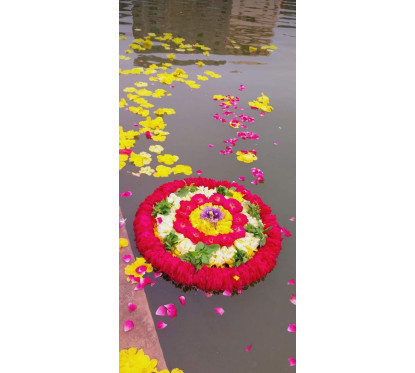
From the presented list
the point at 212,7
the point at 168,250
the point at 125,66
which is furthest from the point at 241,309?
the point at 212,7

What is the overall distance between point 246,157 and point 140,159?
1.40 meters

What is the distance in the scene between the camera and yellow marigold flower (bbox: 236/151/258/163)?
407 cm

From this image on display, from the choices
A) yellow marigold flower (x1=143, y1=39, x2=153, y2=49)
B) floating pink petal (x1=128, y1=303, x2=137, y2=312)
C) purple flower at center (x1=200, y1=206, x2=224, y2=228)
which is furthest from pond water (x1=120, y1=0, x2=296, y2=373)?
purple flower at center (x1=200, y1=206, x2=224, y2=228)

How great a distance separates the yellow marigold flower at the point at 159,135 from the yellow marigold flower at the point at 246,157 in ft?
3.57

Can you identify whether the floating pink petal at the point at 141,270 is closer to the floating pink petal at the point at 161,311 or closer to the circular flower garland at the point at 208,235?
the circular flower garland at the point at 208,235

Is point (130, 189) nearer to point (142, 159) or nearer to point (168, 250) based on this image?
point (142, 159)

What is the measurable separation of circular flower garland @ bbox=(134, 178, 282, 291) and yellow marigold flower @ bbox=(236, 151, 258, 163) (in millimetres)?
835

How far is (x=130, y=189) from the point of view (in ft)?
11.2

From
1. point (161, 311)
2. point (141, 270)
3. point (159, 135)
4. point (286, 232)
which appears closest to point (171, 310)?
point (161, 311)

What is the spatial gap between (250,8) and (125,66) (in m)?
10.6

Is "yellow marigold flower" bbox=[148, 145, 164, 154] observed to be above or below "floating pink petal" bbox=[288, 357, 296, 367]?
above

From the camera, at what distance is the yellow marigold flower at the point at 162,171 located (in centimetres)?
365

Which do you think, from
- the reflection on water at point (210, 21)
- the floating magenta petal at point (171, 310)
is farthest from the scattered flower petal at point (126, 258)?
the reflection on water at point (210, 21)

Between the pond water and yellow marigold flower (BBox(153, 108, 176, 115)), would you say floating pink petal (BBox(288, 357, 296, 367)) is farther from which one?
yellow marigold flower (BBox(153, 108, 176, 115))
